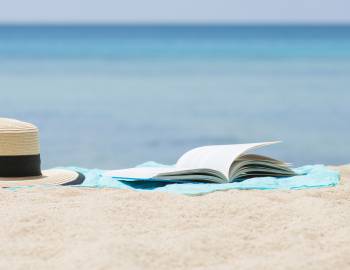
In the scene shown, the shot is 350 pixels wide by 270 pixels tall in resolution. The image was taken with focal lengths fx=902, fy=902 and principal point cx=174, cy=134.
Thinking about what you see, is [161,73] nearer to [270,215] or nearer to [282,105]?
[282,105]

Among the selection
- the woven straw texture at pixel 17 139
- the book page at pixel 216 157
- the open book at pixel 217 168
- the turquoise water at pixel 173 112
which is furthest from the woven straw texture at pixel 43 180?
the turquoise water at pixel 173 112

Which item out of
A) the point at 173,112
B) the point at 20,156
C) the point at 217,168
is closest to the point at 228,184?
the point at 217,168

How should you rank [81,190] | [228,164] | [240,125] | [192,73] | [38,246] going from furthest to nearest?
[192,73] → [240,125] → [228,164] → [81,190] → [38,246]

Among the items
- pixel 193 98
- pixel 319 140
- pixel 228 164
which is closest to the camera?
pixel 228 164

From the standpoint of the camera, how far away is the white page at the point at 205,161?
4.09 m

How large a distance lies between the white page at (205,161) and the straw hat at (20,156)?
27cm

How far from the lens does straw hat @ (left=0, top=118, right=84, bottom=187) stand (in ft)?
13.2

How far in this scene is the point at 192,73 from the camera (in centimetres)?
2109

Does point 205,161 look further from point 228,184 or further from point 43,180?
point 43,180

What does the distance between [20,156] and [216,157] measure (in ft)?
2.92

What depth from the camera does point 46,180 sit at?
402 centimetres

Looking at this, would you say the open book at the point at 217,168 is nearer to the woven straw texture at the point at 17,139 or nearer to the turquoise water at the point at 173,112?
the woven straw texture at the point at 17,139

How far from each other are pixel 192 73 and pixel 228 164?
56.1 ft

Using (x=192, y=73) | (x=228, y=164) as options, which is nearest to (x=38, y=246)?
(x=228, y=164)
